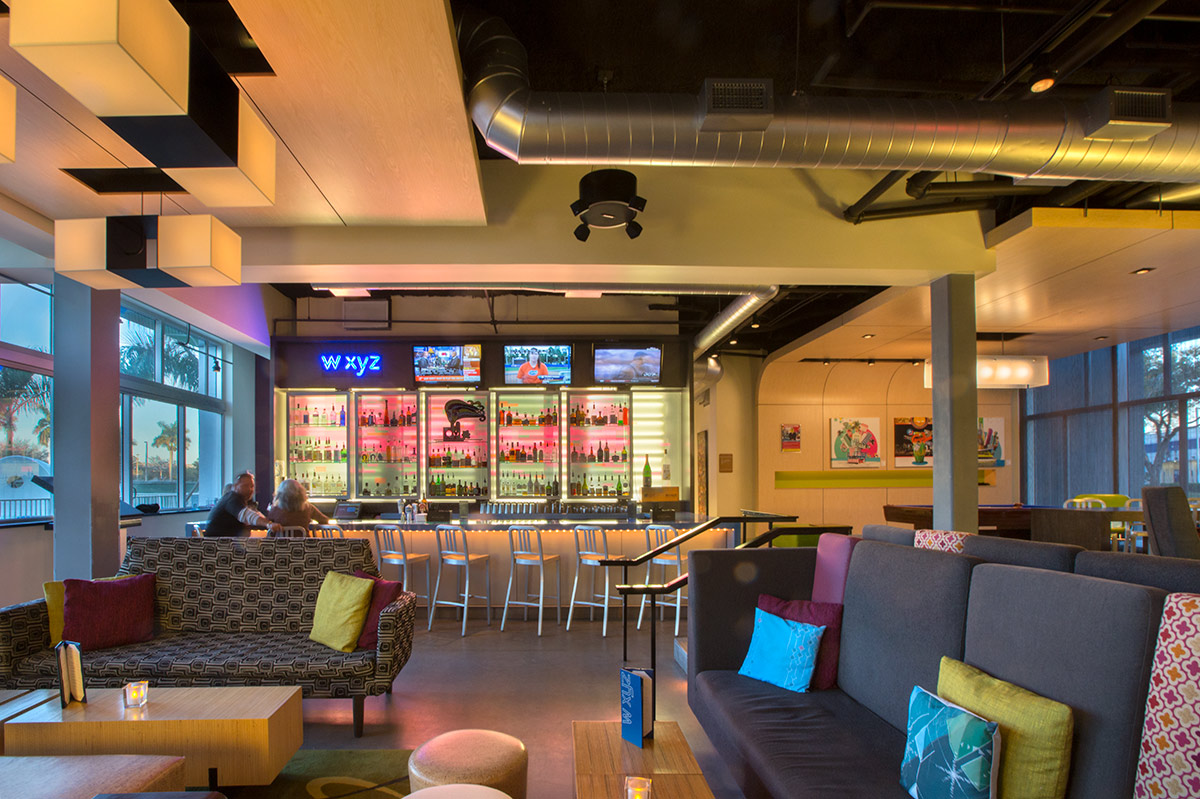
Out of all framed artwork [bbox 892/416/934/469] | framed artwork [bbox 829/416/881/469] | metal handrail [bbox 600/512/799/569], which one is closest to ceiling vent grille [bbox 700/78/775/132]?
metal handrail [bbox 600/512/799/569]

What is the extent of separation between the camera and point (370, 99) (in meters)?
3.83

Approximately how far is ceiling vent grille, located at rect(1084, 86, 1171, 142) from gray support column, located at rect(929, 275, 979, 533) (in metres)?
2.51

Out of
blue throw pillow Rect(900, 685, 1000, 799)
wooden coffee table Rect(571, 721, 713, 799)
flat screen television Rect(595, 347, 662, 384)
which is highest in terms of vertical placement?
flat screen television Rect(595, 347, 662, 384)

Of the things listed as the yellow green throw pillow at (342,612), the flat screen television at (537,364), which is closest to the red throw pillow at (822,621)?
the yellow green throw pillow at (342,612)

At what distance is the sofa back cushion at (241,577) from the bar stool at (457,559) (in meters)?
2.08

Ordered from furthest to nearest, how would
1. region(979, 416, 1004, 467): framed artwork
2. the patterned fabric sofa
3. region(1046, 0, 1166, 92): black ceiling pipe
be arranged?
region(979, 416, 1004, 467): framed artwork
the patterned fabric sofa
region(1046, 0, 1166, 92): black ceiling pipe

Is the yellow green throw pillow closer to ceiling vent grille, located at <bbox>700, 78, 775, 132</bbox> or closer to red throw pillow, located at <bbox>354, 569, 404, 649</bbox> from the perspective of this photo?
red throw pillow, located at <bbox>354, 569, 404, 649</bbox>

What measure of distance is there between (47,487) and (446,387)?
13.8ft

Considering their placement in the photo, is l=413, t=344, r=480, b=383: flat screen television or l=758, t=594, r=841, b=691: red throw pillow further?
l=413, t=344, r=480, b=383: flat screen television

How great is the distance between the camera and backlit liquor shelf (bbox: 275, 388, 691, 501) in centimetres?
965

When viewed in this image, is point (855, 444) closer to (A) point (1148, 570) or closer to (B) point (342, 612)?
(B) point (342, 612)

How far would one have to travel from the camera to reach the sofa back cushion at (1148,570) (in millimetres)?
2041

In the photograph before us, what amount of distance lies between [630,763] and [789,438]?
10682 mm

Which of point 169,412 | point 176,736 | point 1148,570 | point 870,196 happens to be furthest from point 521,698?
point 169,412
